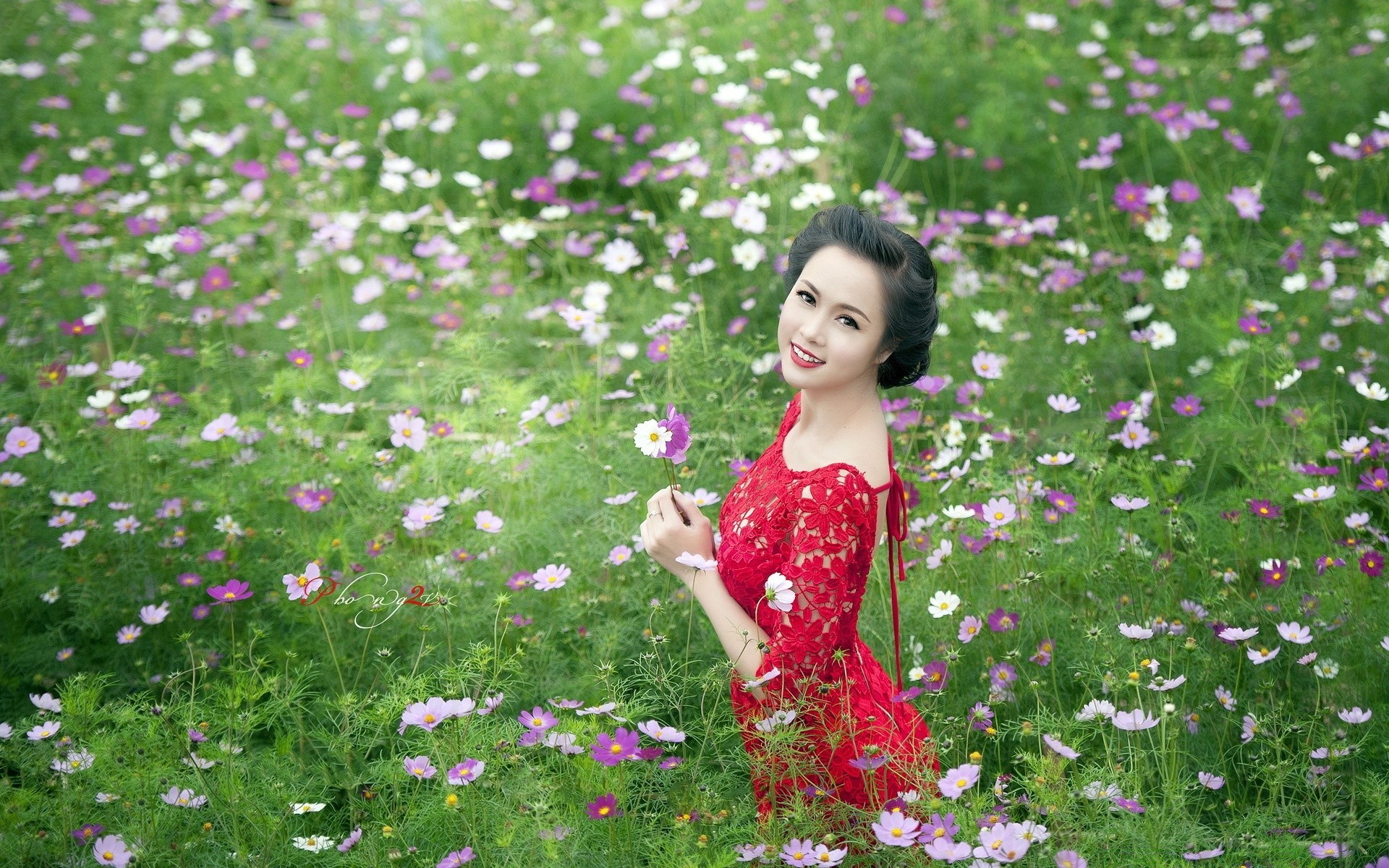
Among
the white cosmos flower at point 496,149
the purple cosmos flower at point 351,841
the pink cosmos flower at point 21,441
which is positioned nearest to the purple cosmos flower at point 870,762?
the purple cosmos flower at point 351,841

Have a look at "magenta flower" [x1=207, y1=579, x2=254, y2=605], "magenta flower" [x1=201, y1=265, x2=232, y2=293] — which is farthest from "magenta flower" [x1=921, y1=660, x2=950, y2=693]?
"magenta flower" [x1=201, y1=265, x2=232, y2=293]

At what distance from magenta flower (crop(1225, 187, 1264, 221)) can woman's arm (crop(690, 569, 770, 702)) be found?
257 cm

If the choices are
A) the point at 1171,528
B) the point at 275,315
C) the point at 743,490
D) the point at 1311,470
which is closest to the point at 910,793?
the point at 743,490

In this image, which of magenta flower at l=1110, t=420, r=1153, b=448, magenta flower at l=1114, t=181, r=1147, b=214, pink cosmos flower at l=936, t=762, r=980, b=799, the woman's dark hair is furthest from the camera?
magenta flower at l=1114, t=181, r=1147, b=214

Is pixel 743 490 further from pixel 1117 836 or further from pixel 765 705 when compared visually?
pixel 1117 836

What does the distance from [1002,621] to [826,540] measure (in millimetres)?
608

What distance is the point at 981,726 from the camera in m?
2.08

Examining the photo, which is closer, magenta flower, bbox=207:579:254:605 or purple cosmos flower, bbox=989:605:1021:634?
magenta flower, bbox=207:579:254:605

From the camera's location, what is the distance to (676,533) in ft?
6.20

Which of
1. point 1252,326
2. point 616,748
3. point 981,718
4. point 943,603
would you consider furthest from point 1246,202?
point 616,748

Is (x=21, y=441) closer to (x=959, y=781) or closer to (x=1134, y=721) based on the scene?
(x=959, y=781)

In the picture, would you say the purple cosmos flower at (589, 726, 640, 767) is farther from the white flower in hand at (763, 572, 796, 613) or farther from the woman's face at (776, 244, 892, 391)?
the woman's face at (776, 244, 892, 391)

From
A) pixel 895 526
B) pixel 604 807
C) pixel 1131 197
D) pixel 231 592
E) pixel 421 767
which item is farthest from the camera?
pixel 1131 197

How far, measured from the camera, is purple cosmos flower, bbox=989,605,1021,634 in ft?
7.50
